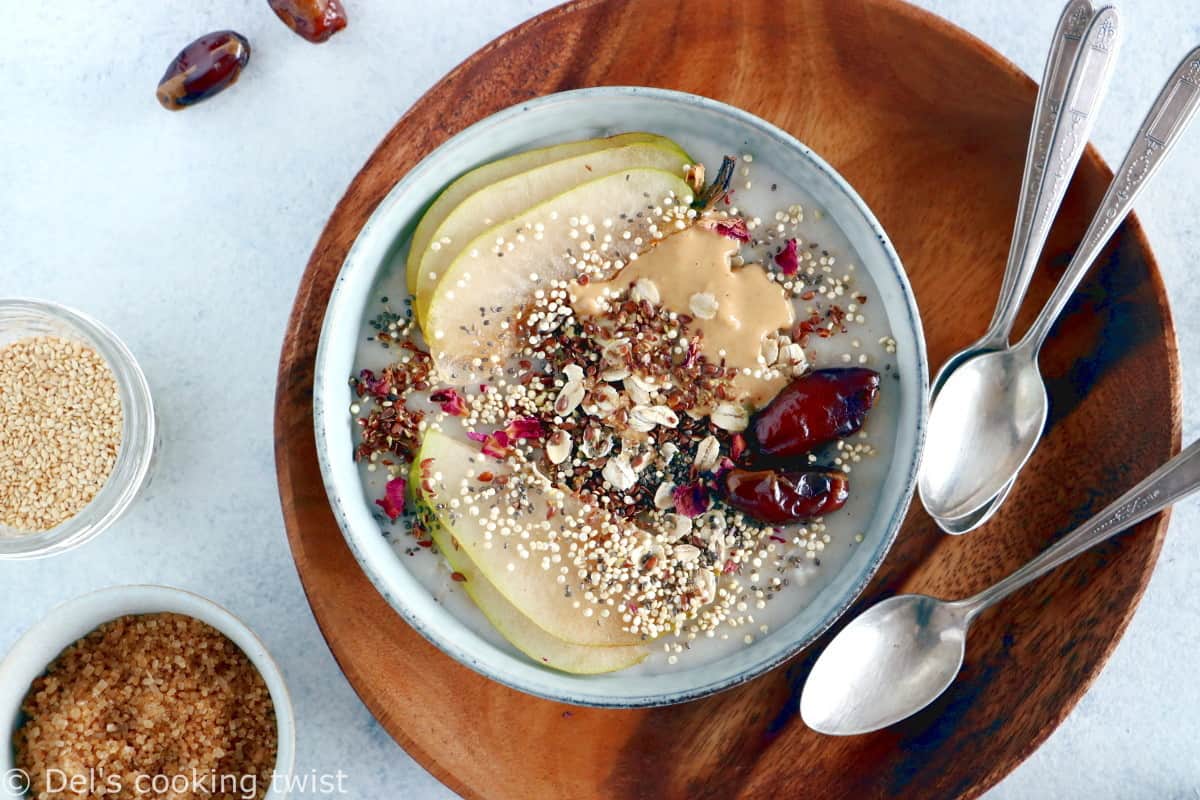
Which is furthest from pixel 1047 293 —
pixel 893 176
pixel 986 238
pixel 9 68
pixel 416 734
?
pixel 9 68

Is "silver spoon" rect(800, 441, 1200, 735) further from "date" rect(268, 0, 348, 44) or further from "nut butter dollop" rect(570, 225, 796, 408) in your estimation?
"date" rect(268, 0, 348, 44)

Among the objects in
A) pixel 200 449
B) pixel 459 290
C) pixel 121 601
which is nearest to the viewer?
pixel 459 290

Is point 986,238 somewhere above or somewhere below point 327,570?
above

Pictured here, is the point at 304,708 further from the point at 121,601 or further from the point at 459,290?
the point at 459,290

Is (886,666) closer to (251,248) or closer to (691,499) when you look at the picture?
(691,499)

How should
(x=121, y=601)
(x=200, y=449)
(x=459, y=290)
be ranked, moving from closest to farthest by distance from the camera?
(x=459, y=290), (x=121, y=601), (x=200, y=449)

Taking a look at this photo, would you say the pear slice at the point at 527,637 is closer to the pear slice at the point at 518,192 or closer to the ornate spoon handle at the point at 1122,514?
the pear slice at the point at 518,192
